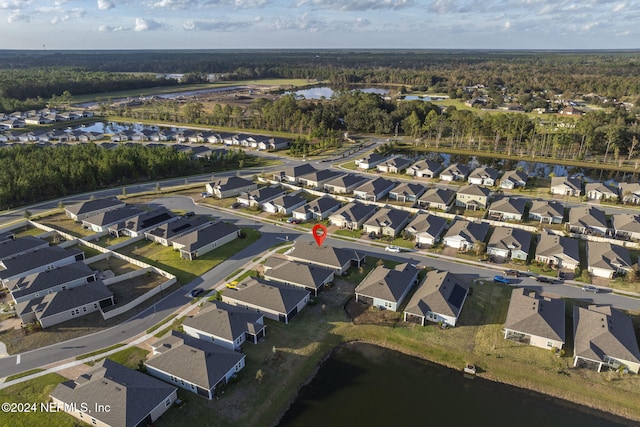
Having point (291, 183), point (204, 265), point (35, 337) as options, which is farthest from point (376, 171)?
point (35, 337)

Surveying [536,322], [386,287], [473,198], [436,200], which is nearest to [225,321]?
[386,287]

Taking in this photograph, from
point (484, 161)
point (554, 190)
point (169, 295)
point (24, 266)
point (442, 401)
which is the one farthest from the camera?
point (484, 161)

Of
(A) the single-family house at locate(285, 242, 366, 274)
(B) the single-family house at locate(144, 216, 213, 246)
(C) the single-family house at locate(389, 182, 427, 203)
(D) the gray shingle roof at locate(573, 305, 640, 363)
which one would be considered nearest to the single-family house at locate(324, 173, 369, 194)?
(C) the single-family house at locate(389, 182, 427, 203)

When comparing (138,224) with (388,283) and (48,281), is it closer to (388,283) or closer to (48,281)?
(48,281)

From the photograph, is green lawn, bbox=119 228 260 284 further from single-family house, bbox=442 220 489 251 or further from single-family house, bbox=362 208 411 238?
single-family house, bbox=442 220 489 251

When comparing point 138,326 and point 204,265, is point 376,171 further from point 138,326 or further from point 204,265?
point 138,326
